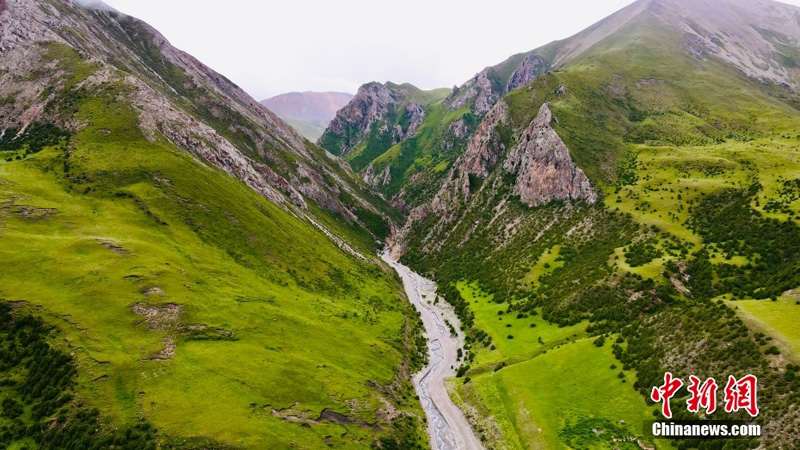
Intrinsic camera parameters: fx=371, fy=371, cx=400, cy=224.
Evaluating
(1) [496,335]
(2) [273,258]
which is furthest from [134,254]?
(1) [496,335]

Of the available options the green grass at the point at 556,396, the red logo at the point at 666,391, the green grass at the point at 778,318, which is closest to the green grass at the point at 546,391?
the green grass at the point at 556,396

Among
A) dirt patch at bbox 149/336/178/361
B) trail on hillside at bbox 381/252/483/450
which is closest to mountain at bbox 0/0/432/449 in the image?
dirt patch at bbox 149/336/178/361

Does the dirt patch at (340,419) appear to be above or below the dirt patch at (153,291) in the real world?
below

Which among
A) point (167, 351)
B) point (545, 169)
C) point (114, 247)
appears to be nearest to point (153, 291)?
point (167, 351)

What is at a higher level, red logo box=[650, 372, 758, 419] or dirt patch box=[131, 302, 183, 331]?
dirt patch box=[131, 302, 183, 331]

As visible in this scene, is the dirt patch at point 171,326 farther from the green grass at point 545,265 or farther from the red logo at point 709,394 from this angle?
the green grass at point 545,265

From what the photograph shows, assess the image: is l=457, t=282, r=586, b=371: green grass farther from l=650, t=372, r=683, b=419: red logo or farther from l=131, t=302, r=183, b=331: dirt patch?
l=131, t=302, r=183, b=331: dirt patch
